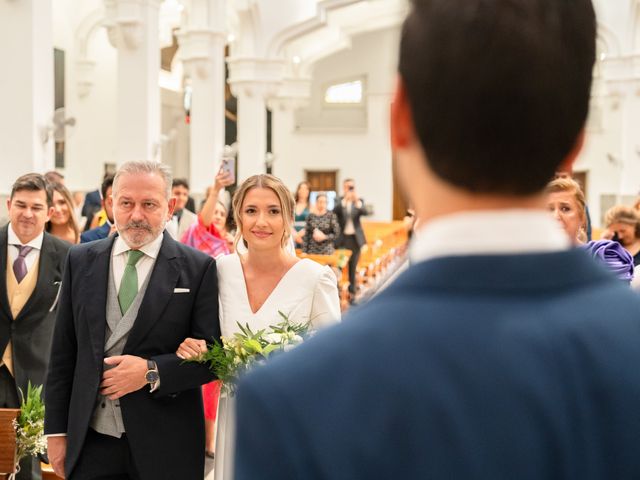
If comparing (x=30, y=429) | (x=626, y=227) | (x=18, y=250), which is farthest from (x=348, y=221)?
(x=30, y=429)

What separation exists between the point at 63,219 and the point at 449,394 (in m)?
5.86

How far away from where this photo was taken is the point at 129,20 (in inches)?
483

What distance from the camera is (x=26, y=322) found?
465 centimetres

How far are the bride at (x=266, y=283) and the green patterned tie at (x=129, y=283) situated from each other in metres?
0.47

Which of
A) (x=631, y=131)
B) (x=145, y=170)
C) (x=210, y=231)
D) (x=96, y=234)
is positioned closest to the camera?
(x=145, y=170)

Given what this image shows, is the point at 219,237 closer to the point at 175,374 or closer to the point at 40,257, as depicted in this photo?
the point at 40,257

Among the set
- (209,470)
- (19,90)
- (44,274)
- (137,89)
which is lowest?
(209,470)

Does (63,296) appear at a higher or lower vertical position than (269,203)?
lower

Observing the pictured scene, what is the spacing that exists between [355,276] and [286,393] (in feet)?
43.0

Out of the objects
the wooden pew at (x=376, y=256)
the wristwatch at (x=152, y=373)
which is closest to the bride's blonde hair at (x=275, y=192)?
the wristwatch at (x=152, y=373)

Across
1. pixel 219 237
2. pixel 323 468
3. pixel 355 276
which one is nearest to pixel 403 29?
pixel 323 468

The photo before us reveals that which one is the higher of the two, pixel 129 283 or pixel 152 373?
pixel 129 283

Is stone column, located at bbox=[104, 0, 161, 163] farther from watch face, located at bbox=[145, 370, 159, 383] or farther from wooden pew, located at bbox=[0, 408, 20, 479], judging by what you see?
watch face, located at bbox=[145, 370, 159, 383]

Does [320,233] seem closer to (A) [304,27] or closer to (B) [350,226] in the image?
(B) [350,226]
